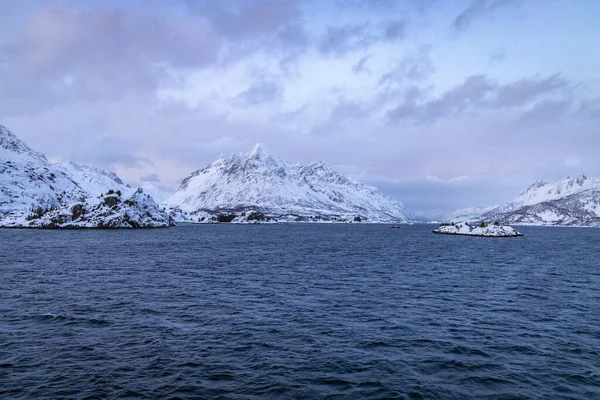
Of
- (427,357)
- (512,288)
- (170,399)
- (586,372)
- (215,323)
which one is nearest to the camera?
(170,399)

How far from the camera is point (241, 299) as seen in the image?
41500mm

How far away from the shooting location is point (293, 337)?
28.9 meters

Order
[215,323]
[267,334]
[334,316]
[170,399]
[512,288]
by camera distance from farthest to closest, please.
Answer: [512,288]
[334,316]
[215,323]
[267,334]
[170,399]

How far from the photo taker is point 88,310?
116ft

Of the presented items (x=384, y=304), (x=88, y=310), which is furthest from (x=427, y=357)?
(x=88, y=310)

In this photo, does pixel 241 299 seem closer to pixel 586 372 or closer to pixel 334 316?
pixel 334 316

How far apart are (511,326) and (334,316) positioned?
50.1 feet

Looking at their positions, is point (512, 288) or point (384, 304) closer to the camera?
point (384, 304)

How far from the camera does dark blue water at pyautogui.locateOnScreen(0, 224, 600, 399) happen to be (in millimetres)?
20938

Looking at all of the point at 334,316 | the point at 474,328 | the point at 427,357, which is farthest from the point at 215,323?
the point at 474,328

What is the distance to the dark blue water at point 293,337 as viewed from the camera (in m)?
20.9

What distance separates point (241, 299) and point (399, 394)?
24.4m

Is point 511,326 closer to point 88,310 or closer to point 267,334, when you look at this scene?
point 267,334

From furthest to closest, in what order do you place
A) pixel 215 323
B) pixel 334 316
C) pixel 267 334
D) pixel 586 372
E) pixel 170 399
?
pixel 334 316
pixel 215 323
pixel 267 334
pixel 586 372
pixel 170 399
